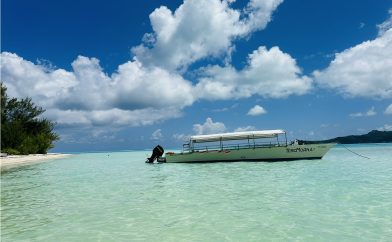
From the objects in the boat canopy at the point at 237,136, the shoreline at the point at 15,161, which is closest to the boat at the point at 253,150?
the boat canopy at the point at 237,136

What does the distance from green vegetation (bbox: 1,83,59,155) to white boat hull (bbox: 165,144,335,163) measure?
38390 mm

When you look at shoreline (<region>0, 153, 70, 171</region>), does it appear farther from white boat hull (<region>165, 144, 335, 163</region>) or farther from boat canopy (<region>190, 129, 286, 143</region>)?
white boat hull (<region>165, 144, 335, 163</region>)

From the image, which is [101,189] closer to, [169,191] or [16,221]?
[169,191]

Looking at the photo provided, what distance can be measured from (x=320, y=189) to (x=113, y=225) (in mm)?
9615

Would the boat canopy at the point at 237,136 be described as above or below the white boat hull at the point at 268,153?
above

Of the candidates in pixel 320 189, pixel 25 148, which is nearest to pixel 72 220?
pixel 320 189

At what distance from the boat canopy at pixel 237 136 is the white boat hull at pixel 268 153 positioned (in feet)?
4.08

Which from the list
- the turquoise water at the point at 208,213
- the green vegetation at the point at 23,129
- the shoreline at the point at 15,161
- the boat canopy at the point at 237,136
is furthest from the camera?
the green vegetation at the point at 23,129

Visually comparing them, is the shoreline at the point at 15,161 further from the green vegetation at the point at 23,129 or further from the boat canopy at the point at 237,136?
the boat canopy at the point at 237,136

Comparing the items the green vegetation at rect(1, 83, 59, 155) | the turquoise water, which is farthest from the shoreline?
the turquoise water

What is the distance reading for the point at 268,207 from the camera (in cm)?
1198

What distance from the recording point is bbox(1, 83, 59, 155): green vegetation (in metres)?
61.3

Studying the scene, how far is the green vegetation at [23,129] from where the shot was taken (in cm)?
6127

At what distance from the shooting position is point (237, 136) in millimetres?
36125
